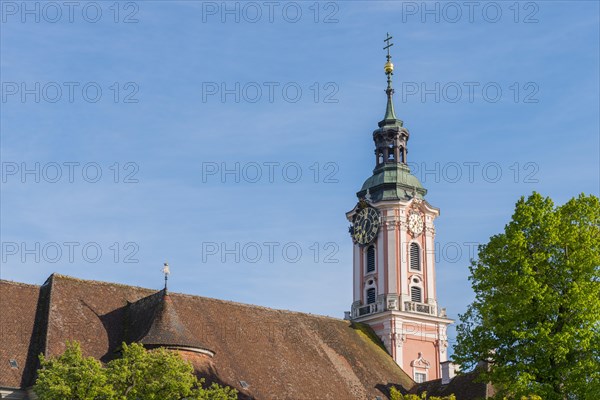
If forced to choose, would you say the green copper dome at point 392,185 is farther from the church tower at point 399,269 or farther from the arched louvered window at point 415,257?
the arched louvered window at point 415,257

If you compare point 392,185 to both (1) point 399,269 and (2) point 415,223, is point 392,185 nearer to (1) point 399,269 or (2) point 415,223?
(2) point 415,223

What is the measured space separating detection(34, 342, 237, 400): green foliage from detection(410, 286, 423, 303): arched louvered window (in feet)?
104

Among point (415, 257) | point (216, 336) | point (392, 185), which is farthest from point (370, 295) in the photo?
point (216, 336)

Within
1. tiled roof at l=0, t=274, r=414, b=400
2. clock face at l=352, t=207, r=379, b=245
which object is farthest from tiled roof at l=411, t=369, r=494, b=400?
clock face at l=352, t=207, r=379, b=245

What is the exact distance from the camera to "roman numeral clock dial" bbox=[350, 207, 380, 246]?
229 ft

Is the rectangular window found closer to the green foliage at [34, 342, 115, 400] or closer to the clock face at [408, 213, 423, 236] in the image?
the clock face at [408, 213, 423, 236]

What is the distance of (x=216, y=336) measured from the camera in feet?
182

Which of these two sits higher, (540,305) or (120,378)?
(540,305)

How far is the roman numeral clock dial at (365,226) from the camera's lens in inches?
2749

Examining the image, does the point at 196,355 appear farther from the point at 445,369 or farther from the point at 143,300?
the point at 445,369

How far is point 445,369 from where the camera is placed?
57.5 metres

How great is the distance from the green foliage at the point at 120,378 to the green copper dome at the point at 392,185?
1323 inches

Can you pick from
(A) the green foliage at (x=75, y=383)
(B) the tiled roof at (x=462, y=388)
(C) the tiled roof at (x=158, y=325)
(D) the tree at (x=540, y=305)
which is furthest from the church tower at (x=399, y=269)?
(A) the green foliage at (x=75, y=383)

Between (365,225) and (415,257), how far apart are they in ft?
13.8
